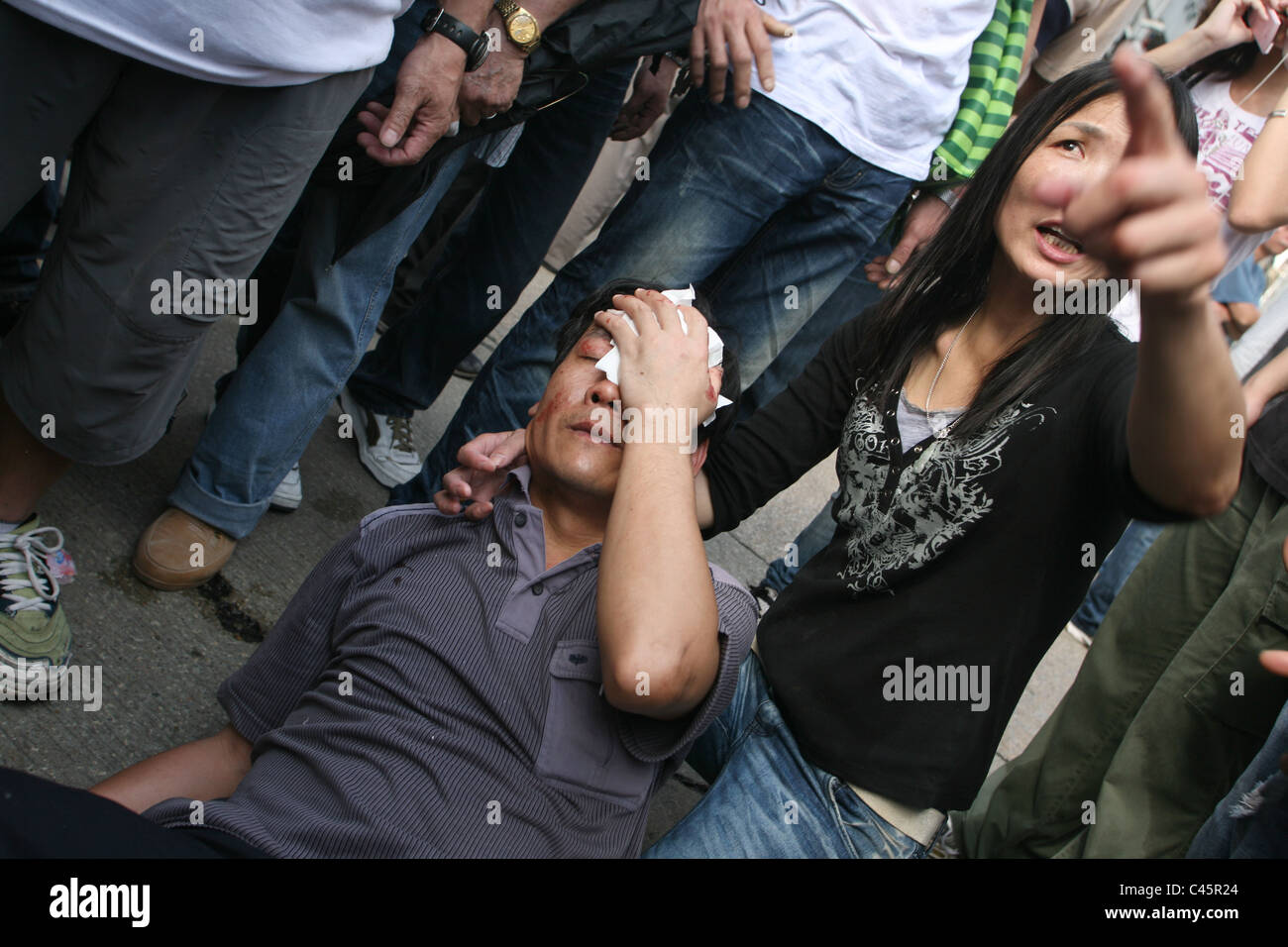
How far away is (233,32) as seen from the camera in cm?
177

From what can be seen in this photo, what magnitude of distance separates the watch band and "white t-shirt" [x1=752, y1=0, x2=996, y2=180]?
2.69 feet

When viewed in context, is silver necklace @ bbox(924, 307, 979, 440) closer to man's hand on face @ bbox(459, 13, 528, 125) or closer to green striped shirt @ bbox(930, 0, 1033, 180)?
man's hand on face @ bbox(459, 13, 528, 125)

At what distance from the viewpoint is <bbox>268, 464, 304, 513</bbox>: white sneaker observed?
285 cm

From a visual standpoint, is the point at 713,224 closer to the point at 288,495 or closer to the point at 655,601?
the point at 288,495

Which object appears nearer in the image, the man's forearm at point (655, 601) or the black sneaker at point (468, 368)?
the man's forearm at point (655, 601)

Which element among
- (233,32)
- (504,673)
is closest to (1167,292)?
(504,673)

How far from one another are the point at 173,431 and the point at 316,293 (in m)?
0.85

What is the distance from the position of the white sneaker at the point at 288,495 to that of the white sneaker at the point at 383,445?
346mm

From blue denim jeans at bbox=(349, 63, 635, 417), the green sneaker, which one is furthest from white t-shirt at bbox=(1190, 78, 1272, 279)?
the green sneaker

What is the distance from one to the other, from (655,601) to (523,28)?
134cm

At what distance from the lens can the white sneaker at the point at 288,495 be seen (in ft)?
9.36

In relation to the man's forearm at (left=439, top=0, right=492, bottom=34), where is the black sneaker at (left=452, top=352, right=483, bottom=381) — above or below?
below

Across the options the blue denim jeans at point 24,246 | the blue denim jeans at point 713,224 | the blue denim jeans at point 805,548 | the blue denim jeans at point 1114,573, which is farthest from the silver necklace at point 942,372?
the blue denim jeans at point 1114,573

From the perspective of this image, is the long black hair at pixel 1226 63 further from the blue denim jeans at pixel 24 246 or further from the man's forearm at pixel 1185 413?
the blue denim jeans at pixel 24 246
